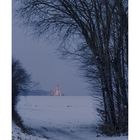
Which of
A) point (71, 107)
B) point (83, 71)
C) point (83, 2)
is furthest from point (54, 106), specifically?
point (83, 2)

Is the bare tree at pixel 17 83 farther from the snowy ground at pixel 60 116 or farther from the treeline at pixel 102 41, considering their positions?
the treeline at pixel 102 41

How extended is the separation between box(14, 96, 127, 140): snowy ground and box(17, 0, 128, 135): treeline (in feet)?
0.26

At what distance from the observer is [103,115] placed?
8.45 feet

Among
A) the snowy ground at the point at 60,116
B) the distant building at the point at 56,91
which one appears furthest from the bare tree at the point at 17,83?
the distant building at the point at 56,91

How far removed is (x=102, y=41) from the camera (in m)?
2.59

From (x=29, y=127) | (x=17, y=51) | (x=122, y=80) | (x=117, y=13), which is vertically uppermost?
(x=117, y=13)

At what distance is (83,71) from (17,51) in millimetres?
385

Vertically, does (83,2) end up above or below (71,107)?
above

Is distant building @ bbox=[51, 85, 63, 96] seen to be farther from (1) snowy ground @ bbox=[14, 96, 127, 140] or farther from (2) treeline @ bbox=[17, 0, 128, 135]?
(2) treeline @ bbox=[17, 0, 128, 135]

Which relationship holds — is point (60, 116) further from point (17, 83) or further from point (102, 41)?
point (102, 41)

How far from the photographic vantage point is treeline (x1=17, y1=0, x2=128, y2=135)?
256cm

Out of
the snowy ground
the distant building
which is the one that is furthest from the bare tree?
the distant building

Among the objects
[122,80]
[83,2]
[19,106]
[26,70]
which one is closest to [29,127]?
[19,106]

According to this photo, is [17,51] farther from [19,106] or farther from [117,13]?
[117,13]
